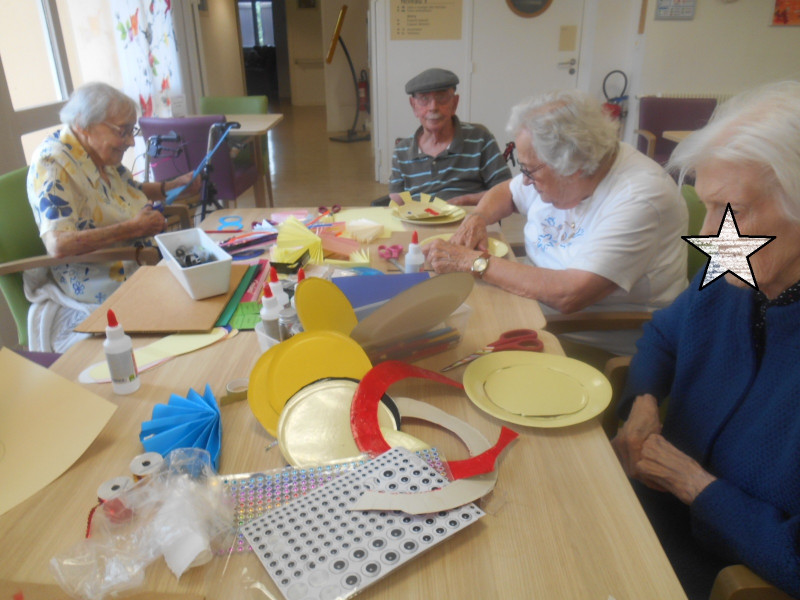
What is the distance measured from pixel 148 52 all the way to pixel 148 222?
269 centimetres

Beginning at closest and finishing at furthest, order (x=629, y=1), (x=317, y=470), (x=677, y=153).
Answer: (x=317, y=470), (x=677, y=153), (x=629, y=1)

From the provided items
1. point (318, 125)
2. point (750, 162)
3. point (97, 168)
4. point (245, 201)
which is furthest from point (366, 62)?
point (750, 162)

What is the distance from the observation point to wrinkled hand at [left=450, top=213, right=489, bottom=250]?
1843mm

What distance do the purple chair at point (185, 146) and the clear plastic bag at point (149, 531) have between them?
113 inches

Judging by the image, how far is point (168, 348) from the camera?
1.24 m

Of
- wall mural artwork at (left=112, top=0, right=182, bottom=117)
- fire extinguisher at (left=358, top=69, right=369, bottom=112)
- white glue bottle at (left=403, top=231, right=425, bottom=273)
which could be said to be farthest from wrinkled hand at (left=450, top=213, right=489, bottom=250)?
fire extinguisher at (left=358, top=69, right=369, bottom=112)

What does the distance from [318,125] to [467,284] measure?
30.1 ft

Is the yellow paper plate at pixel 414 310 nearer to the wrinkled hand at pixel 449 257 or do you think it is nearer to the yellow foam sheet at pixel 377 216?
the wrinkled hand at pixel 449 257

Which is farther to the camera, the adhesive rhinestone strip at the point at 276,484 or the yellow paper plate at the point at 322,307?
the yellow paper plate at the point at 322,307

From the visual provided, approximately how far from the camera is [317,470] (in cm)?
84

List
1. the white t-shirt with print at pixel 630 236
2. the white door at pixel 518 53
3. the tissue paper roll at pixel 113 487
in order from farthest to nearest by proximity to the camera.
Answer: the white door at pixel 518 53 → the white t-shirt with print at pixel 630 236 → the tissue paper roll at pixel 113 487

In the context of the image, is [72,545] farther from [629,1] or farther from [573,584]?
[629,1]

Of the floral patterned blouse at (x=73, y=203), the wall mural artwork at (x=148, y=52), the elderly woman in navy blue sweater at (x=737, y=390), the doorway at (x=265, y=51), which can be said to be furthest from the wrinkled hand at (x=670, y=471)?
the doorway at (x=265, y=51)

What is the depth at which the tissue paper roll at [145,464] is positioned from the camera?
825 mm
